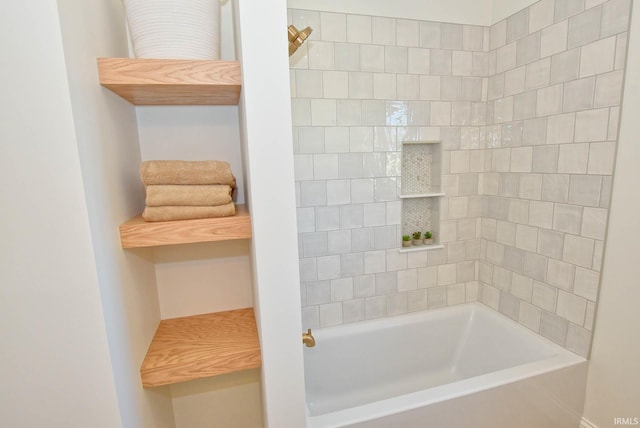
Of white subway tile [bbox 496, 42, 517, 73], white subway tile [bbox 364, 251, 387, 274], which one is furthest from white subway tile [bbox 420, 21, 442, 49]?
white subway tile [bbox 364, 251, 387, 274]

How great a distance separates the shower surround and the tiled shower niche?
7cm

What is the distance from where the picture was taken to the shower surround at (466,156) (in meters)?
1.36

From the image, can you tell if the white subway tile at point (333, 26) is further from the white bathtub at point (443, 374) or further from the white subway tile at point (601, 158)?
the white bathtub at point (443, 374)

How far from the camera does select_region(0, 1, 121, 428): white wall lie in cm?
59

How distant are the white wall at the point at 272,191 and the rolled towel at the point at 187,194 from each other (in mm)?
159

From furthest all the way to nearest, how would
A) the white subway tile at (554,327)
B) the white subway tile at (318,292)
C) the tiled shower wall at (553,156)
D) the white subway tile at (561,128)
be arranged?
1. the white subway tile at (318,292)
2. the white subway tile at (554,327)
3. the white subway tile at (561,128)
4. the tiled shower wall at (553,156)

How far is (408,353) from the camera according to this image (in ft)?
6.12

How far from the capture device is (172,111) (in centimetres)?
117

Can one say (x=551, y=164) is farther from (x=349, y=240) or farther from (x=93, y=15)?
(x=93, y=15)

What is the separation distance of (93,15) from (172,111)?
41 centimetres

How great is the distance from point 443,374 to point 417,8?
227cm

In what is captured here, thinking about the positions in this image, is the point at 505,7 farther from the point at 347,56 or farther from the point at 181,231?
the point at 181,231

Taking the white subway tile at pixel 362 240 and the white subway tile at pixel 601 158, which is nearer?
the white subway tile at pixel 601 158

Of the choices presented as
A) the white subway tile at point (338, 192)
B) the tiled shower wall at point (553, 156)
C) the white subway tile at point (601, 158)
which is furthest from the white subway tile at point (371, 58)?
the white subway tile at point (601, 158)
